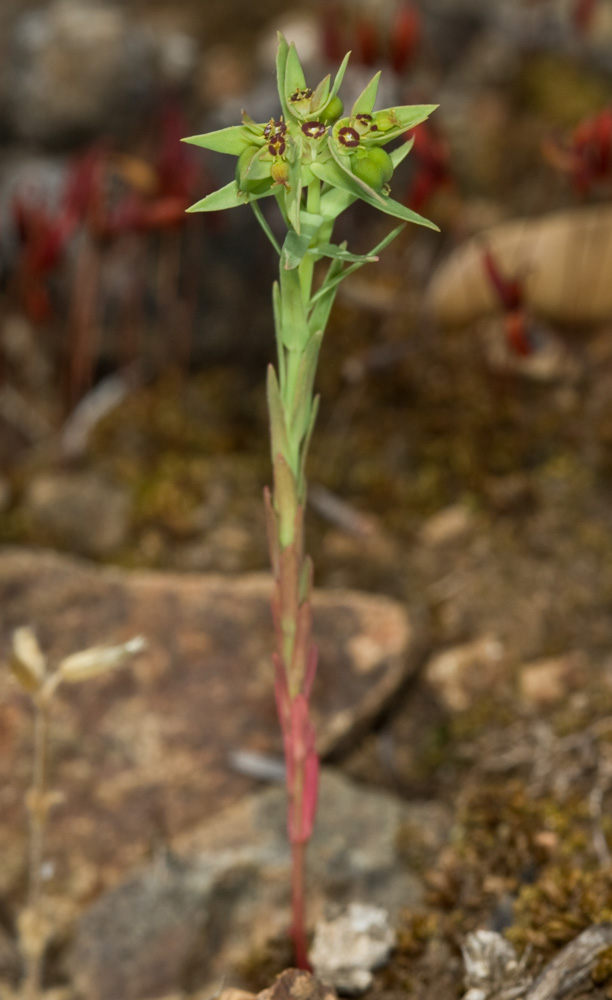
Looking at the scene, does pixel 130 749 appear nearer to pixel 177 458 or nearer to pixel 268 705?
pixel 268 705

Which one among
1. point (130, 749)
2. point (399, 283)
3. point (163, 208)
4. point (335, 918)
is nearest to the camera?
point (335, 918)

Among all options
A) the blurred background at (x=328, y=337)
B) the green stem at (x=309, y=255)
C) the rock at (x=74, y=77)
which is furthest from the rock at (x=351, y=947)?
the rock at (x=74, y=77)

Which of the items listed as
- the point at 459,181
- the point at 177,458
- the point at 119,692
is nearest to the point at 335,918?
the point at 119,692

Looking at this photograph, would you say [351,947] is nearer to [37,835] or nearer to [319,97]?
[37,835]

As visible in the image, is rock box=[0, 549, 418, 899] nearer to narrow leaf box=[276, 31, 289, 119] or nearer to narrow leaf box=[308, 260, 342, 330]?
narrow leaf box=[308, 260, 342, 330]

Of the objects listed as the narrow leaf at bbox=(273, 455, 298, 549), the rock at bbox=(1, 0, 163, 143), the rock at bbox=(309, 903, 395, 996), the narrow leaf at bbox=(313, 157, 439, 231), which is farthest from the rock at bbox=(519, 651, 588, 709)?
the rock at bbox=(1, 0, 163, 143)

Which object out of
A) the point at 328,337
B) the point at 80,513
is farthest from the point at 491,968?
the point at 328,337
